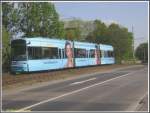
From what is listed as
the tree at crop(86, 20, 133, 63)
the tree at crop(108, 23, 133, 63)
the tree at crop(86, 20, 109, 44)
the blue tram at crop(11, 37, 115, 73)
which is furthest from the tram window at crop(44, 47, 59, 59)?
the tree at crop(86, 20, 109, 44)

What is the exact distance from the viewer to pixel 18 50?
1438 inches

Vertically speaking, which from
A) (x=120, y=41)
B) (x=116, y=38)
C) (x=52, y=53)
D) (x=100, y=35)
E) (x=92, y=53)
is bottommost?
(x=92, y=53)

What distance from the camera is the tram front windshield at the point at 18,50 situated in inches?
1415

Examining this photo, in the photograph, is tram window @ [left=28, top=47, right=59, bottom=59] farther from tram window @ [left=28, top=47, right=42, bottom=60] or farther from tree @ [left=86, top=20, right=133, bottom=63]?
tree @ [left=86, top=20, right=133, bottom=63]

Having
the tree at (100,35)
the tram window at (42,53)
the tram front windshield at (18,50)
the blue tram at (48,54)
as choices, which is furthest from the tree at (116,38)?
the tram front windshield at (18,50)

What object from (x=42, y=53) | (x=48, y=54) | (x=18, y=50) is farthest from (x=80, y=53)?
(x=18, y=50)

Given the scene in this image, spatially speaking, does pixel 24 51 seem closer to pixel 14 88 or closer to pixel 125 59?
pixel 14 88

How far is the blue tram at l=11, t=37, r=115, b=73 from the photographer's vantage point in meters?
36.0

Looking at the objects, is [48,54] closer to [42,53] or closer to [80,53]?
[42,53]

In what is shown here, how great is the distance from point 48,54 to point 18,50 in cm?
→ 397

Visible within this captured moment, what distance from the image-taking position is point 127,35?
3027 inches

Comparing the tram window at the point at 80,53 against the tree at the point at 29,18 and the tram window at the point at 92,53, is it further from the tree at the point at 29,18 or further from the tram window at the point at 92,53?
the tree at the point at 29,18

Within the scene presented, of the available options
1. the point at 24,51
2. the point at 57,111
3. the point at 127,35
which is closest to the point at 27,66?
the point at 24,51

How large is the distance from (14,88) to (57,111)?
10383 millimetres
